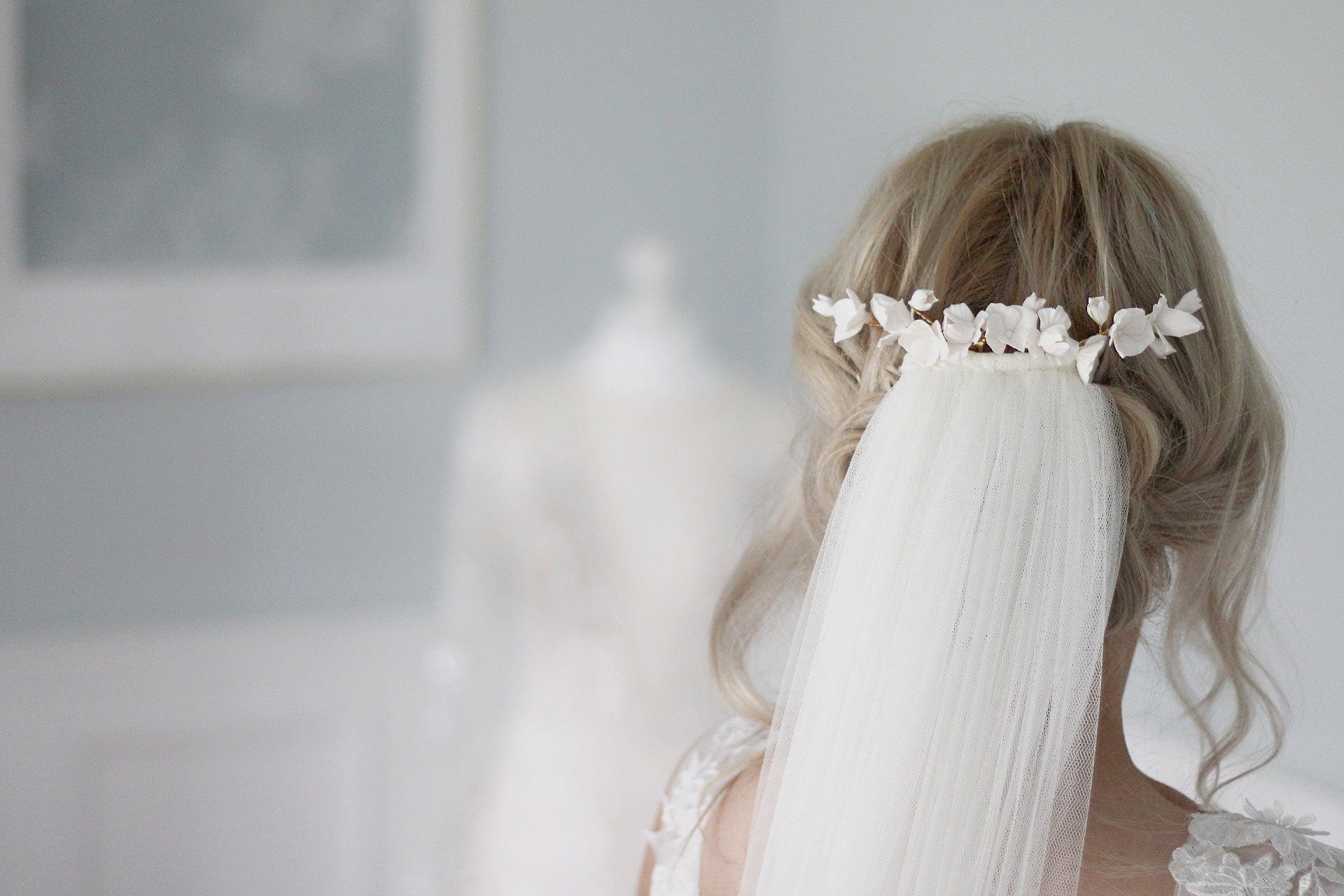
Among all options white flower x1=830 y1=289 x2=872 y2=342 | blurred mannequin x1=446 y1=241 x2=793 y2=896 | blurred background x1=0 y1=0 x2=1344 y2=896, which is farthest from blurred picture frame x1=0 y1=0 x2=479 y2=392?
white flower x1=830 y1=289 x2=872 y2=342

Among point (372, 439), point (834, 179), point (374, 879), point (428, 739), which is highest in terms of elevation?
point (834, 179)

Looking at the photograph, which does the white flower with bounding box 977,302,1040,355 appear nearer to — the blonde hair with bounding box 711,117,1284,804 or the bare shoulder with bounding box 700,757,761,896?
the blonde hair with bounding box 711,117,1284,804

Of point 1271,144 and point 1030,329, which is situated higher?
point 1271,144

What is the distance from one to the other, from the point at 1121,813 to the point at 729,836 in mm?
254

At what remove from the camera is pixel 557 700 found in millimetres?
1604

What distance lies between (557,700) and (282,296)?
677mm

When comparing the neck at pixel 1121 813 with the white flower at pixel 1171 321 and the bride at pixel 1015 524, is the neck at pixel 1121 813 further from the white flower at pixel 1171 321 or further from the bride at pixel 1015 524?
the white flower at pixel 1171 321

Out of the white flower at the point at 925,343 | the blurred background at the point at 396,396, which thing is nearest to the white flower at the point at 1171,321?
the white flower at the point at 925,343

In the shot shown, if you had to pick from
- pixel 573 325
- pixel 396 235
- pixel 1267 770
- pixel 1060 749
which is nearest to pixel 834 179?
pixel 573 325

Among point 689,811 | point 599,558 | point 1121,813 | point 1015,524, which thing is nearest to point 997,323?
point 1015,524

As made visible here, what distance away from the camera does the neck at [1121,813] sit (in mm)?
621

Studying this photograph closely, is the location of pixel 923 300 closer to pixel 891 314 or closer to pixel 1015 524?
pixel 891 314

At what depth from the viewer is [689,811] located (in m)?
0.82

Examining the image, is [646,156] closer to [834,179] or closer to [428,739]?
[834,179]
